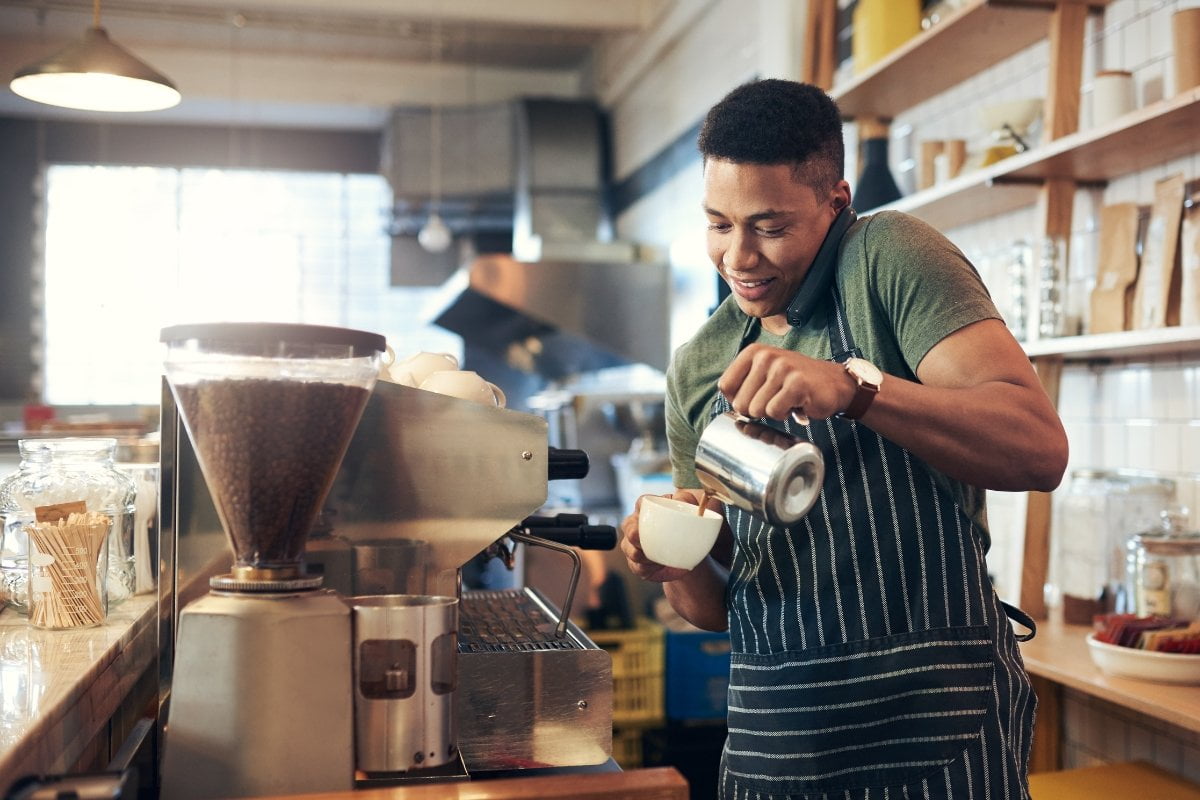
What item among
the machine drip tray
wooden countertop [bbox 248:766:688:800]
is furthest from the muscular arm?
the machine drip tray

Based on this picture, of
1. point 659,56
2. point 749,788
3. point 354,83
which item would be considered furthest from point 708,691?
point 354,83

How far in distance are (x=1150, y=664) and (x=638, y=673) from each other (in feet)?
5.93

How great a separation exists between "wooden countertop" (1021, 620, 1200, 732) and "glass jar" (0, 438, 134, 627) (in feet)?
5.31

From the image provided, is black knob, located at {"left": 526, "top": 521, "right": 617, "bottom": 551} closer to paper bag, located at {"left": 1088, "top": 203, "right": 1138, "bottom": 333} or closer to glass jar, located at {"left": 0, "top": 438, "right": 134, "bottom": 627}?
glass jar, located at {"left": 0, "top": 438, "right": 134, "bottom": 627}

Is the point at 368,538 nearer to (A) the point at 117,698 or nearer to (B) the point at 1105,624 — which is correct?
(A) the point at 117,698

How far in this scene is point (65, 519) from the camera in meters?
1.50

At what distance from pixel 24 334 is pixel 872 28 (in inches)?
215

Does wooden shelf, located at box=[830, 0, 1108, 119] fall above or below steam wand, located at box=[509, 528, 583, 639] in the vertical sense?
above

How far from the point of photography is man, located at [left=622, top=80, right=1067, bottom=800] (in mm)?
1318

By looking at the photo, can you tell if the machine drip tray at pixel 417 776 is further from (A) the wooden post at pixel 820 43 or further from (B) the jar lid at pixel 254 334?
(A) the wooden post at pixel 820 43

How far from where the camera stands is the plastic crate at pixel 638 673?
357cm

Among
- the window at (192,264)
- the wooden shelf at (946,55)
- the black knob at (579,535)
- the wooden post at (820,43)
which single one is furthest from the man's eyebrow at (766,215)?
the window at (192,264)

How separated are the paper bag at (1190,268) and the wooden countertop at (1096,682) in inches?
26.0

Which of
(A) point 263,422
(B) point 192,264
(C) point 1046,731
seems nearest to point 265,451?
(A) point 263,422
